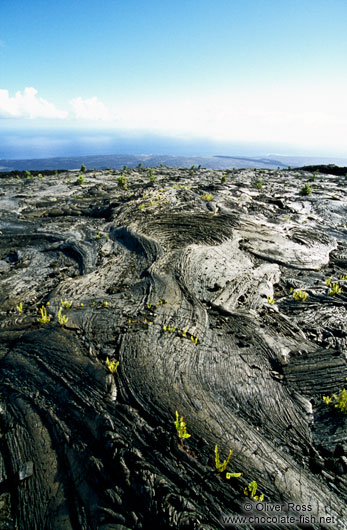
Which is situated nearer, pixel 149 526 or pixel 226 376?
pixel 149 526

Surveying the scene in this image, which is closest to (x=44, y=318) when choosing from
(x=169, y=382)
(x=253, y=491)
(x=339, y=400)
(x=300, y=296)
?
(x=169, y=382)

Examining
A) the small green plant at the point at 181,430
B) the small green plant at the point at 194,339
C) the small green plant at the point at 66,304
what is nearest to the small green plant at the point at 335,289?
the small green plant at the point at 194,339

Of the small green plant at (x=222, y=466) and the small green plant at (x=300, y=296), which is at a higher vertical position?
the small green plant at (x=300, y=296)

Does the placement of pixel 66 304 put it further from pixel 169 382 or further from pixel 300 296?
pixel 300 296

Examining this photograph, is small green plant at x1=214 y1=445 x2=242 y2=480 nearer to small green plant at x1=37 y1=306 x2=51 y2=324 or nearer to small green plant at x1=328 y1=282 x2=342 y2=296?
small green plant at x1=37 y1=306 x2=51 y2=324

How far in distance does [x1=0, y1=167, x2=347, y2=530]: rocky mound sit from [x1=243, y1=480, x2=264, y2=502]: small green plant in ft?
0.24

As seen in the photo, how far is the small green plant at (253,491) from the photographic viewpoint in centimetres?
399

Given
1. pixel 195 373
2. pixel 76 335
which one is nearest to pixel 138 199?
pixel 76 335

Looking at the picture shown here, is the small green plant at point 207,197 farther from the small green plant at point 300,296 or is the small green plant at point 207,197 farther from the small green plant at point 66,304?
the small green plant at point 66,304

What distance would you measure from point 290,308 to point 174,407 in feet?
19.0

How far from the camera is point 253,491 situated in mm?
3982

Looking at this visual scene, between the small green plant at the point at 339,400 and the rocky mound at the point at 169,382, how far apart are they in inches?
4.1

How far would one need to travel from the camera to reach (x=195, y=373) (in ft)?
20.7

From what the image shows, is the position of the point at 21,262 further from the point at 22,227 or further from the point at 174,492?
the point at 174,492
